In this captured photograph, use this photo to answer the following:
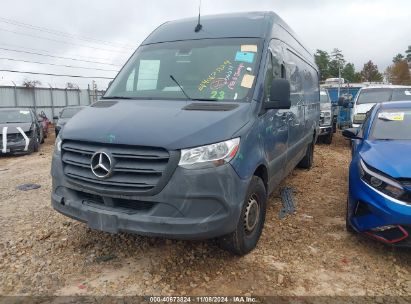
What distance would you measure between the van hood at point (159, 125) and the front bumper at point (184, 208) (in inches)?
10.5

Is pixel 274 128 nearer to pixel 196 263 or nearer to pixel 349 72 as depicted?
pixel 196 263

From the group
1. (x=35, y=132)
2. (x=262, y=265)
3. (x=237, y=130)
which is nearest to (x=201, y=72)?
(x=237, y=130)

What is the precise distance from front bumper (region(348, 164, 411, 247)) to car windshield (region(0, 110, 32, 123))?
11683 millimetres

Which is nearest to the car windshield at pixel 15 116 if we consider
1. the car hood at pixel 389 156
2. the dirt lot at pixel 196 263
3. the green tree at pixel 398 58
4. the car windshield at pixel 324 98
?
the dirt lot at pixel 196 263

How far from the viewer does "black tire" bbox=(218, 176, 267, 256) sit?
3.43 meters

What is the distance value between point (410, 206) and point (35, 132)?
39.5 ft

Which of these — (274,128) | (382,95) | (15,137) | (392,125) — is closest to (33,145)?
(15,137)

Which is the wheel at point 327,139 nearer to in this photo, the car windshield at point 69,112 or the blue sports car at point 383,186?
the blue sports car at point 383,186

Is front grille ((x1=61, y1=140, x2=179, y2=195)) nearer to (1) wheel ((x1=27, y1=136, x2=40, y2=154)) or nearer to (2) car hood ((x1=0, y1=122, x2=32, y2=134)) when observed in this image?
(2) car hood ((x1=0, y1=122, x2=32, y2=134))

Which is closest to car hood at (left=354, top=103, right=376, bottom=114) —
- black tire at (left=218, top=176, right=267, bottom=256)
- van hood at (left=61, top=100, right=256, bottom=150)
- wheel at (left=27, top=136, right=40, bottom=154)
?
black tire at (left=218, top=176, right=267, bottom=256)

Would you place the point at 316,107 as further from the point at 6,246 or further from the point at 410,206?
the point at 6,246

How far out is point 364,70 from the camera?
3110 inches

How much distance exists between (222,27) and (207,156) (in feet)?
6.64

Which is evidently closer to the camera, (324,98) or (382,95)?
(382,95)
